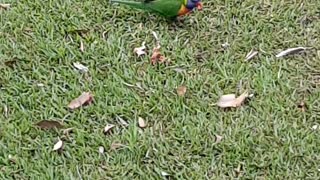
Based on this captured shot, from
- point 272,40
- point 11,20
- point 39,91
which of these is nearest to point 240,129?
point 272,40

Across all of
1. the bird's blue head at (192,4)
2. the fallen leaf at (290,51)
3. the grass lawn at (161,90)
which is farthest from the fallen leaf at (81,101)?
the fallen leaf at (290,51)

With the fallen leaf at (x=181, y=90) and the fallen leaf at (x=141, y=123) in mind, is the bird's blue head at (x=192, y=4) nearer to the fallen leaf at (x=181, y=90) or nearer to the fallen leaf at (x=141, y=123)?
the fallen leaf at (x=181, y=90)

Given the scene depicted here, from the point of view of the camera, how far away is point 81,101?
327 centimetres

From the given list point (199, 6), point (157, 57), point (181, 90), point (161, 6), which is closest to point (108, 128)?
point (181, 90)

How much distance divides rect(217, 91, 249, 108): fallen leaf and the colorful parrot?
593 millimetres

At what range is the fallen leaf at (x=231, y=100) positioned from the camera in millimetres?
3236

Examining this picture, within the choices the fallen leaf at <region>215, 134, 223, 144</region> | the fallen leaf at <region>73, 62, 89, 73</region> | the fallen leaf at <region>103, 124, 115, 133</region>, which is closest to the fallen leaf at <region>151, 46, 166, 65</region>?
the fallen leaf at <region>73, 62, 89, 73</region>

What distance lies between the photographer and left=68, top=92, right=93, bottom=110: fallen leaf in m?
3.25

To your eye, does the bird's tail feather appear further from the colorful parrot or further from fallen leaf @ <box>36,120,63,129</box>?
fallen leaf @ <box>36,120,63,129</box>

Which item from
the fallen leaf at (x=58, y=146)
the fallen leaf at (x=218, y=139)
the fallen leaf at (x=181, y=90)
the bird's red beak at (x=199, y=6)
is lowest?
→ the fallen leaf at (x=218, y=139)

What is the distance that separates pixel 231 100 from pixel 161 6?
684 millimetres

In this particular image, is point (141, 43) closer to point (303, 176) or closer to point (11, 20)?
point (11, 20)

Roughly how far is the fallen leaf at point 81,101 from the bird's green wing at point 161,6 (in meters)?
0.62

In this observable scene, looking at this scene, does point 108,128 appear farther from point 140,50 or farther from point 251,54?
point 251,54
